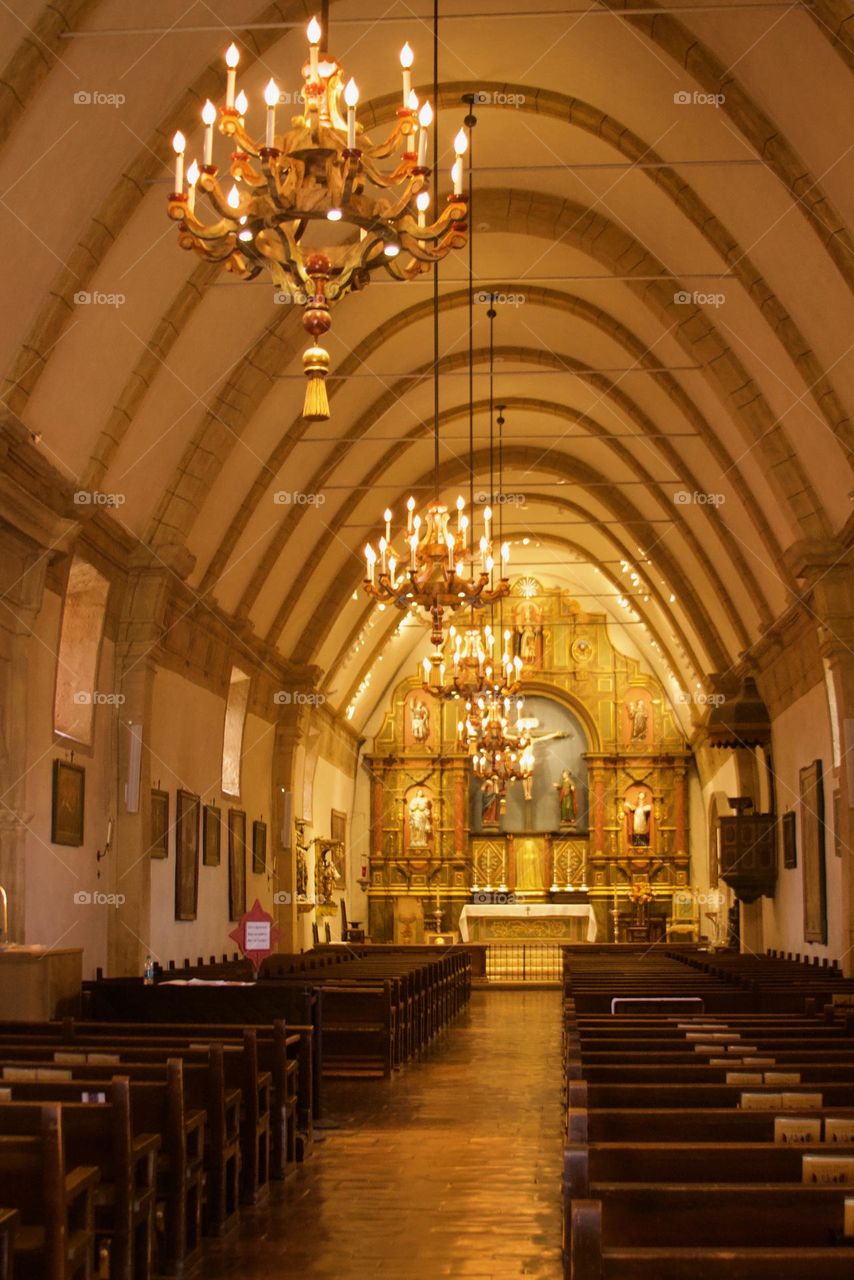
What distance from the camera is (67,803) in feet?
48.7

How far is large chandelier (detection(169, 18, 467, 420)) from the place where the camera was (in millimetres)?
7277

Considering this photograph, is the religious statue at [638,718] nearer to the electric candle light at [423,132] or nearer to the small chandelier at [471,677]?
the small chandelier at [471,677]

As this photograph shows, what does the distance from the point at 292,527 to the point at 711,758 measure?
506 inches

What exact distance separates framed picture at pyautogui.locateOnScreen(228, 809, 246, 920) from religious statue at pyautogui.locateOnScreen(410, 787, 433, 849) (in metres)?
12.1

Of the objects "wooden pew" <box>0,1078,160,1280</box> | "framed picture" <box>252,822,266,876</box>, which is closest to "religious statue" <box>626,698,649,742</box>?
"framed picture" <box>252,822,266,876</box>

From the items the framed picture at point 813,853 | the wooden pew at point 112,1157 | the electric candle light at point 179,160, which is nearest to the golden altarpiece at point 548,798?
the framed picture at point 813,853

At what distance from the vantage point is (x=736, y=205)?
47.0 ft

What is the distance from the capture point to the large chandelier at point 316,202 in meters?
7.28

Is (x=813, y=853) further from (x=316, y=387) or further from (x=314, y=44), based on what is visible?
(x=314, y=44)

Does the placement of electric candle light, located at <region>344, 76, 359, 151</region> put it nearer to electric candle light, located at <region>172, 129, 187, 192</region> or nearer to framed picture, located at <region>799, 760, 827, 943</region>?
electric candle light, located at <region>172, 129, 187, 192</region>

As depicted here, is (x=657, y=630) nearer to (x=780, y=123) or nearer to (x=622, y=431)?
(x=622, y=431)

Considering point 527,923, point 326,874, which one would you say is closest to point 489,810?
point 527,923

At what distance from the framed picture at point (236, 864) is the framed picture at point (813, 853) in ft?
27.4

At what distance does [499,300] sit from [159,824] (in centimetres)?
788
